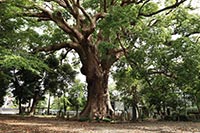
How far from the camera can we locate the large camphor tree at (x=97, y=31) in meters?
13.8

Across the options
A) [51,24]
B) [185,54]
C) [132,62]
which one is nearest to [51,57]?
[51,24]

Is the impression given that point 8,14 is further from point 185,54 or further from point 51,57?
point 51,57

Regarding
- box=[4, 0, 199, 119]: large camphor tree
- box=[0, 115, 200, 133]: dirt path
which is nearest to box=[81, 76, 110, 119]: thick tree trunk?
box=[4, 0, 199, 119]: large camphor tree

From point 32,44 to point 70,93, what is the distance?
10.6m

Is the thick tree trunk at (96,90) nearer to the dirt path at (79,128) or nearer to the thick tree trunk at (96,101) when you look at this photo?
the thick tree trunk at (96,101)

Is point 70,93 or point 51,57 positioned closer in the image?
point 51,57

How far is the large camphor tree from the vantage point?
45.3 ft

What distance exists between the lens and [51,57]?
76.3 ft

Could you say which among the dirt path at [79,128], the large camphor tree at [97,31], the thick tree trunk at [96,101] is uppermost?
the large camphor tree at [97,31]

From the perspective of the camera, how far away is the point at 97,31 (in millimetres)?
18062

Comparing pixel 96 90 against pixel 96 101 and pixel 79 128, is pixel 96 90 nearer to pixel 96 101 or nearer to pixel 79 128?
pixel 96 101

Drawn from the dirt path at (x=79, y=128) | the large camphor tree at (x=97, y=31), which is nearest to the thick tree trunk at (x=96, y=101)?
the large camphor tree at (x=97, y=31)


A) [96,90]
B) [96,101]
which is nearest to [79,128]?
[96,101]

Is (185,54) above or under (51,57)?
under
